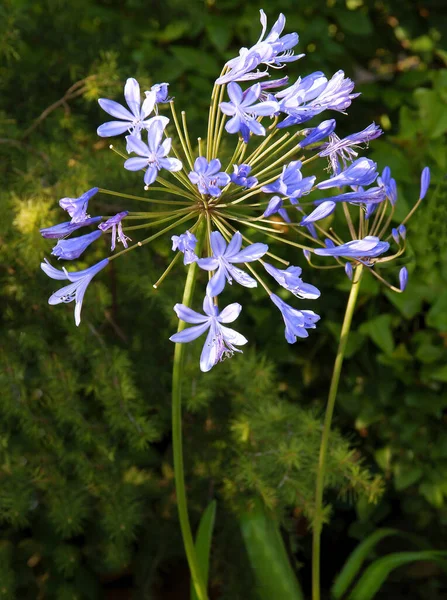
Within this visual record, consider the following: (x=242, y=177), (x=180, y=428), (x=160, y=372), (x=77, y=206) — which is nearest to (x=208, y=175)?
(x=242, y=177)


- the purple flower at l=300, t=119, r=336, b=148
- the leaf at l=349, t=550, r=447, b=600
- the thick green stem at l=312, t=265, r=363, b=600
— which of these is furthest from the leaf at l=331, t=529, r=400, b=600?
the purple flower at l=300, t=119, r=336, b=148

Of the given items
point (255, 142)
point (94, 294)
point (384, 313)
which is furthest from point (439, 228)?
point (94, 294)

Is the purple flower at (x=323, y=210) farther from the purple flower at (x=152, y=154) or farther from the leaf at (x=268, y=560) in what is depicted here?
the leaf at (x=268, y=560)

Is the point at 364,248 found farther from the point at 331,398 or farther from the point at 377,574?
the point at 377,574

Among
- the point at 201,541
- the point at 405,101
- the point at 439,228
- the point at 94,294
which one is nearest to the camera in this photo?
the point at 201,541

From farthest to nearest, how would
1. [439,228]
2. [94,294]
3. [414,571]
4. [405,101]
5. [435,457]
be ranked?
[405,101]
[414,571]
[435,457]
[439,228]
[94,294]

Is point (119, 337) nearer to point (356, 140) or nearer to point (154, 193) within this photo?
point (154, 193)

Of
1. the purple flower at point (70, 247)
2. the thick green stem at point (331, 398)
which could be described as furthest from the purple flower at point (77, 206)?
the thick green stem at point (331, 398)

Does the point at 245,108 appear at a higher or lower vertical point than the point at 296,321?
higher
